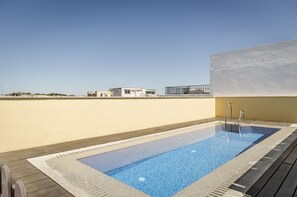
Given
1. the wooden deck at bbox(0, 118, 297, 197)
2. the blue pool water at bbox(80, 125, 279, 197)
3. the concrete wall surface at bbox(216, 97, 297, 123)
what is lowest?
the blue pool water at bbox(80, 125, 279, 197)

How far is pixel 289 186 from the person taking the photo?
103 inches

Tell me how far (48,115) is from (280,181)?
509cm

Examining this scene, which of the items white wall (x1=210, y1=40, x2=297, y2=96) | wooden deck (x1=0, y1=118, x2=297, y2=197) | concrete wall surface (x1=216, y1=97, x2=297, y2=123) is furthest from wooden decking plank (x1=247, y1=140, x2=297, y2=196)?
white wall (x1=210, y1=40, x2=297, y2=96)

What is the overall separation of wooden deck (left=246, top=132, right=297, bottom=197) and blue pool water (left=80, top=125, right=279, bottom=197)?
118 cm

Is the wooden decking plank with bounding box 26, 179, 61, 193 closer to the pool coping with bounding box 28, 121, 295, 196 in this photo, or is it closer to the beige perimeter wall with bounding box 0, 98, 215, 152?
the pool coping with bounding box 28, 121, 295, 196

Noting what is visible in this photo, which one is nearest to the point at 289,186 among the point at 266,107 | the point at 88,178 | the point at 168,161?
the point at 168,161

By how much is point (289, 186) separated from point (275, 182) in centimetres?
16

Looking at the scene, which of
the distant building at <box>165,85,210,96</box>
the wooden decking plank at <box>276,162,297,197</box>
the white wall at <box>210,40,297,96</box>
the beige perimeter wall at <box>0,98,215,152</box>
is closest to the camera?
the wooden decking plank at <box>276,162,297,197</box>

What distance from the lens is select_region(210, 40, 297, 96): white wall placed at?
971 centimetres

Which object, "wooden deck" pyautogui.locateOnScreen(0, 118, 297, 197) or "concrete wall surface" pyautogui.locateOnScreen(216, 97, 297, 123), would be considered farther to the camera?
"concrete wall surface" pyautogui.locateOnScreen(216, 97, 297, 123)

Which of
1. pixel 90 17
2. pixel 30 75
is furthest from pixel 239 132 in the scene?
pixel 30 75

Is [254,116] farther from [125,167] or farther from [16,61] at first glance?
[16,61]

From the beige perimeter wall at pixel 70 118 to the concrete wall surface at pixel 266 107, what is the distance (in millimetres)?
4637

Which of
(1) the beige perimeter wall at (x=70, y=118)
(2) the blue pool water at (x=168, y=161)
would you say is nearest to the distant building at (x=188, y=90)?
(1) the beige perimeter wall at (x=70, y=118)
